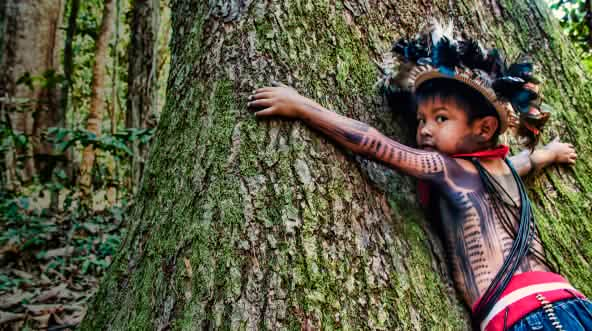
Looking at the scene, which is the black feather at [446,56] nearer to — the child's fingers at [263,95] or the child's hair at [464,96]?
the child's hair at [464,96]

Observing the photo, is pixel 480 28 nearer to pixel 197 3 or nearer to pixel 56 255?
pixel 197 3

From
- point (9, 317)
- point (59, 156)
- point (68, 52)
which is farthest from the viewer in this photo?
point (68, 52)

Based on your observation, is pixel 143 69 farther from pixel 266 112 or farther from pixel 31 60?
pixel 266 112

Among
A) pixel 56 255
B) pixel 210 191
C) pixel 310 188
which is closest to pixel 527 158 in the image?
pixel 310 188

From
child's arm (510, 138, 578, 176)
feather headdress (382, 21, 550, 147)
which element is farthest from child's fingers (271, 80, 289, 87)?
child's arm (510, 138, 578, 176)

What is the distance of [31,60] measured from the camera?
6758mm

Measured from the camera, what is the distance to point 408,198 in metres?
2.07

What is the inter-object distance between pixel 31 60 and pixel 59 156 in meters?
2.10

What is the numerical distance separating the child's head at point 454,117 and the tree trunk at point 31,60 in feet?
18.4

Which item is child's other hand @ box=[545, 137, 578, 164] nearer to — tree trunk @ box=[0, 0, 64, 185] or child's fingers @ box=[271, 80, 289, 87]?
child's fingers @ box=[271, 80, 289, 87]

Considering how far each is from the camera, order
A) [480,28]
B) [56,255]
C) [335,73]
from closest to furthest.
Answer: [335,73], [480,28], [56,255]

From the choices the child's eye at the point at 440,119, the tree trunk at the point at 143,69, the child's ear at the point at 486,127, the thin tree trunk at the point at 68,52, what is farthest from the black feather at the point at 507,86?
the thin tree trunk at the point at 68,52

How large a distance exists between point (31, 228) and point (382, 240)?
12.8 ft

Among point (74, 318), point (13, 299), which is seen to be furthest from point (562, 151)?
point (13, 299)
